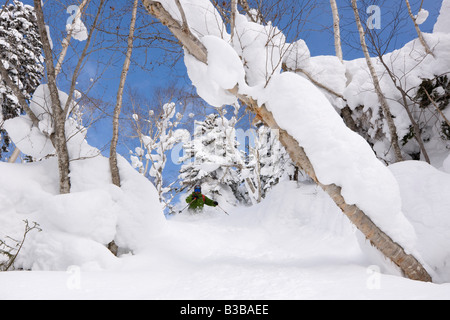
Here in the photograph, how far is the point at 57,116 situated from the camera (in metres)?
4.04

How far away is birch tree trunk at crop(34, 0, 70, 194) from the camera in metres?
3.97

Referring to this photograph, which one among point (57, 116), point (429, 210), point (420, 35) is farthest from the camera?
point (420, 35)

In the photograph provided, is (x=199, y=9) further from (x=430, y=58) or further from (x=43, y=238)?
(x=430, y=58)

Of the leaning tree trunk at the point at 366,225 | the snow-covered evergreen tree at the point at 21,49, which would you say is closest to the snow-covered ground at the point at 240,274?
the leaning tree trunk at the point at 366,225

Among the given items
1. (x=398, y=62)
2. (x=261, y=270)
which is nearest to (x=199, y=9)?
(x=261, y=270)

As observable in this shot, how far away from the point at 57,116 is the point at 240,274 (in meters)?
4.00

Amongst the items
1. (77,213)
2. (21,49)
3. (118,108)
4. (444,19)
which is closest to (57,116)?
(118,108)

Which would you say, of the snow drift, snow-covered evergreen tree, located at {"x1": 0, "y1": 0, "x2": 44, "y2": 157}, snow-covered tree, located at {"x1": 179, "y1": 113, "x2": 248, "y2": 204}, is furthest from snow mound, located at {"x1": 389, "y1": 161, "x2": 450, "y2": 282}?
snow-covered evergreen tree, located at {"x1": 0, "y1": 0, "x2": 44, "y2": 157}

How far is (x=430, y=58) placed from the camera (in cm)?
565

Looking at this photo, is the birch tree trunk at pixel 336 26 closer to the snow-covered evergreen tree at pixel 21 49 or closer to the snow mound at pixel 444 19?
the snow mound at pixel 444 19

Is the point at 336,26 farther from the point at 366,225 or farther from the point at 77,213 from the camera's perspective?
the point at 77,213

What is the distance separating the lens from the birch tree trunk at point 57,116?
3969mm

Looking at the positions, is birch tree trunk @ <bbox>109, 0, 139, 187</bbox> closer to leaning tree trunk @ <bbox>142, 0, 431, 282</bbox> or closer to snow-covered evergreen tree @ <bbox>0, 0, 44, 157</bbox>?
leaning tree trunk @ <bbox>142, 0, 431, 282</bbox>

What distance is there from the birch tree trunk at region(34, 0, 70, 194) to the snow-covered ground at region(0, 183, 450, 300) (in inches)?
69.3
